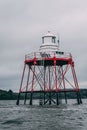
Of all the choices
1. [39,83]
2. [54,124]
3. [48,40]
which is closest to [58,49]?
[48,40]

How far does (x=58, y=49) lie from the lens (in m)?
82.4

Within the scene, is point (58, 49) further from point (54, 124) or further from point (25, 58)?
point (54, 124)

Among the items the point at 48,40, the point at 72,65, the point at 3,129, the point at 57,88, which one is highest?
the point at 48,40

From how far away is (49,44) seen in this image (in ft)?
269

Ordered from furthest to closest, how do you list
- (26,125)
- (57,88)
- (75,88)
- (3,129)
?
1. (75,88)
2. (57,88)
3. (26,125)
4. (3,129)

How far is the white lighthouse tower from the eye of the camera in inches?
3211

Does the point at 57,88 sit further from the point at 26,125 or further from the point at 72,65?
the point at 26,125

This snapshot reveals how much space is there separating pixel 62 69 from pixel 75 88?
695 cm

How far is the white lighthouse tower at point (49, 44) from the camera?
3211 inches

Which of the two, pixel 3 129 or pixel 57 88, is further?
pixel 57 88

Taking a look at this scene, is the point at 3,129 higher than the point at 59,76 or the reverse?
the reverse

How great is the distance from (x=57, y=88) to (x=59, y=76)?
29.0ft

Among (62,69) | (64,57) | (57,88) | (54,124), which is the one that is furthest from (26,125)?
(62,69)

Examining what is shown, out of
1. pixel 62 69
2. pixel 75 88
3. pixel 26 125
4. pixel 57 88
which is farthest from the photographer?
pixel 62 69
